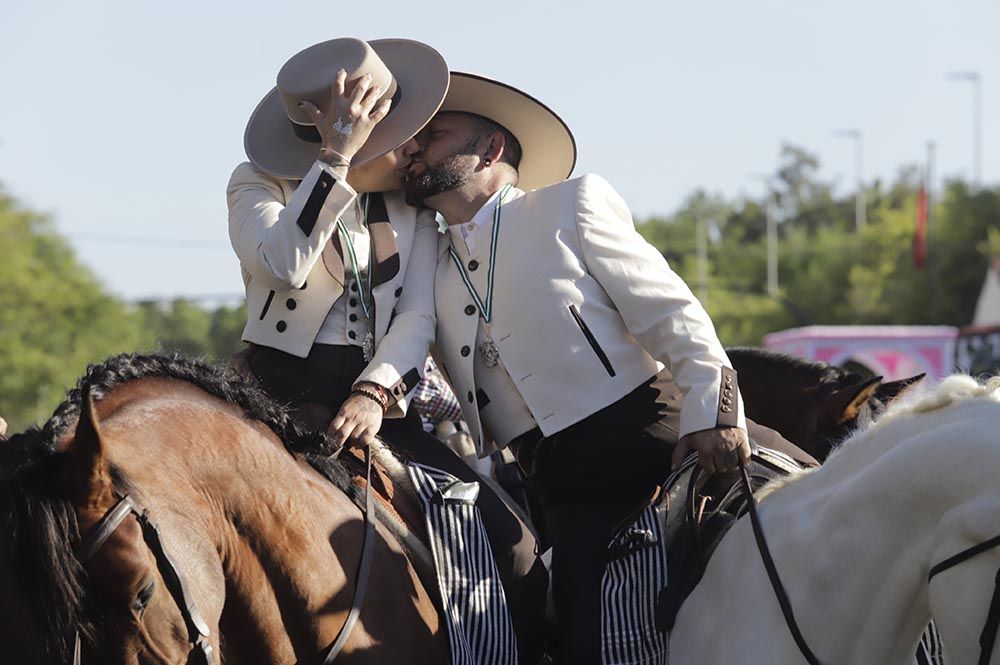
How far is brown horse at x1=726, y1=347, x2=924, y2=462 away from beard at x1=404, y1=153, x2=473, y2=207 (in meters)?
2.23

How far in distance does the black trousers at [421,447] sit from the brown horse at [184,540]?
1.45ft

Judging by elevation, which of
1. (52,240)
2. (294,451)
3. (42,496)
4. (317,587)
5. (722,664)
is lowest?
(52,240)

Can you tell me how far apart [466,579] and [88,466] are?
61.1 inches

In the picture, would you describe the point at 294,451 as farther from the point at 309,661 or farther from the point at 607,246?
the point at 607,246

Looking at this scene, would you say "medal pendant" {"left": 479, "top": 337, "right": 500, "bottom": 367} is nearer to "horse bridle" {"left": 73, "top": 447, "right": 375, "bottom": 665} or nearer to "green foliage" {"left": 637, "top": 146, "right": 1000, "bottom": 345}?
"horse bridle" {"left": 73, "top": 447, "right": 375, "bottom": 665}

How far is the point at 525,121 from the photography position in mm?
5328

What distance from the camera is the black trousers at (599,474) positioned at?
176 inches

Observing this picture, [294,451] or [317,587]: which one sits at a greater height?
[294,451]

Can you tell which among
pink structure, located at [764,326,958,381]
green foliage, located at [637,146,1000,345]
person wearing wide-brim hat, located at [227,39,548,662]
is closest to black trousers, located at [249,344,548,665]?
person wearing wide-brim hat, located at [227,39,548,662]

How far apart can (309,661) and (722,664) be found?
121 centimetres

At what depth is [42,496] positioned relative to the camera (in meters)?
3.00

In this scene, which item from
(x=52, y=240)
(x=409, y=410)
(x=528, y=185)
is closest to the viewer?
(x=409, y=410)

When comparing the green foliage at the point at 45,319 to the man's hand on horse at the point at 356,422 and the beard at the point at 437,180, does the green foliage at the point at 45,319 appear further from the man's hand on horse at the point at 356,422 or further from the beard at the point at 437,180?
the man's hand on horse at the point at 356,422

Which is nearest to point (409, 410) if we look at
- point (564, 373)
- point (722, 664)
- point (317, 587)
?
point (564, 373)
